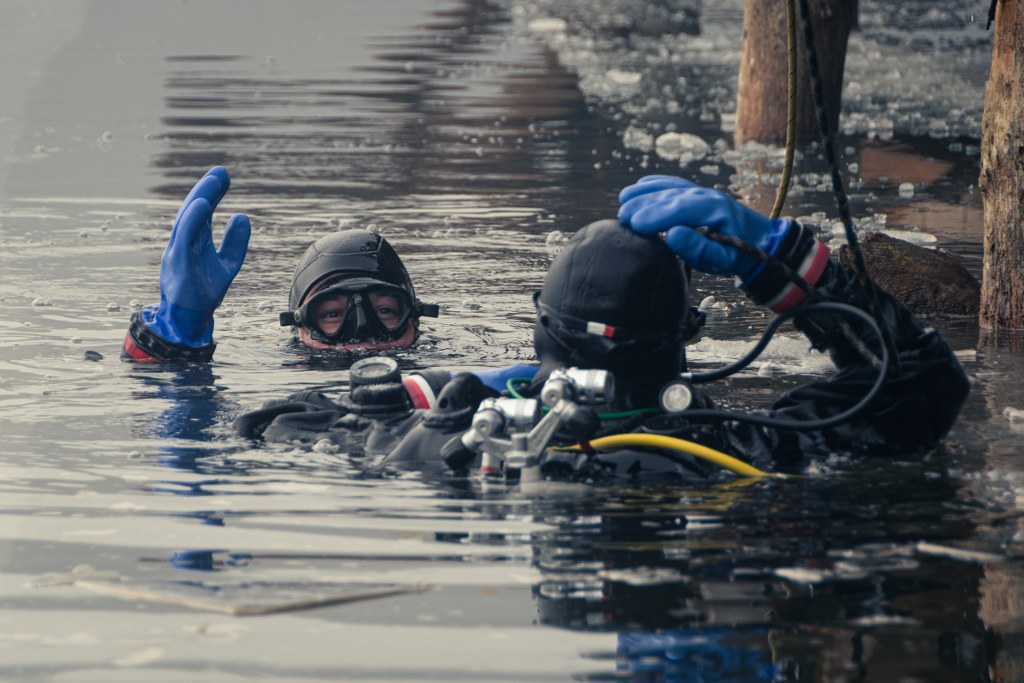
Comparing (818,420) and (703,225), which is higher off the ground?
(703,225)

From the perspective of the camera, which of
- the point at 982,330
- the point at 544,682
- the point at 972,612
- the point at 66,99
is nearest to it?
the point at 544,682

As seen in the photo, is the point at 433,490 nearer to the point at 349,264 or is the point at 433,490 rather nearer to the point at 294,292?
the point at 349,264

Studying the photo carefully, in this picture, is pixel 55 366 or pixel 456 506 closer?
pixel 456 506

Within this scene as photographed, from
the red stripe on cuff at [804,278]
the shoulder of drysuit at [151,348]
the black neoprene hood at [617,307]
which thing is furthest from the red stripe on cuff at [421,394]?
the shoulder of drysuit at [151,348]

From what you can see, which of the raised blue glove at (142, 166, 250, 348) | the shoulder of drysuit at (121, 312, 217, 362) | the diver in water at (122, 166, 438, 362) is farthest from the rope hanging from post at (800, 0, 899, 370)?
the shoulder of drysuit at (121, 312, 217, 362)

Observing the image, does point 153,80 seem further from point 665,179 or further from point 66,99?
point 665,179

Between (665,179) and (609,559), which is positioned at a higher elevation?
(665,179)

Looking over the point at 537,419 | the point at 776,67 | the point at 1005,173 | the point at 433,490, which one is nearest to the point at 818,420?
the point at 537,419

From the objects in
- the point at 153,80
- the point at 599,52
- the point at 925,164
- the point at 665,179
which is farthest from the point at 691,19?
the point at 665,179

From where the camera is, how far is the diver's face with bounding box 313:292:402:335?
7453 millimetres

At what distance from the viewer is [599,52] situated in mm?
24734

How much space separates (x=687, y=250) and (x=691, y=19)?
80.9ft

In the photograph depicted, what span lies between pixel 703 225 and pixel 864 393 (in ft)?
2.50

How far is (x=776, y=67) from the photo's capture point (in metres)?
13.5
